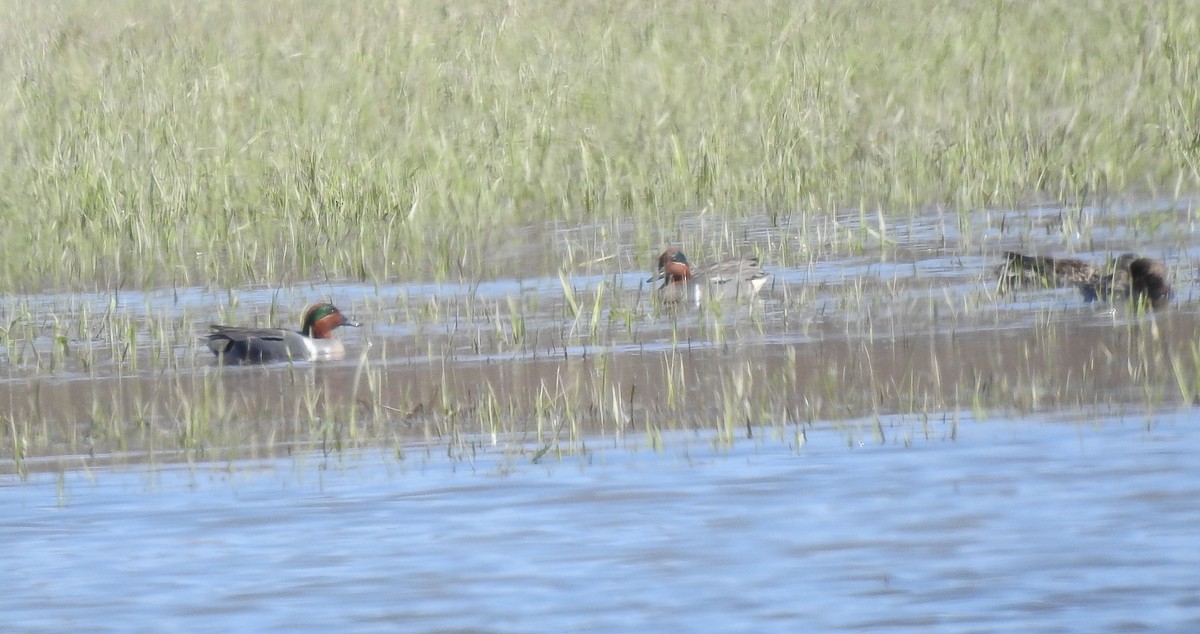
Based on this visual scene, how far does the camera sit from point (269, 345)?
31.8ft

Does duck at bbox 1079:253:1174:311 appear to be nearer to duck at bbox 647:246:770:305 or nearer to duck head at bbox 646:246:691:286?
duck at bbox 647:246:770:305

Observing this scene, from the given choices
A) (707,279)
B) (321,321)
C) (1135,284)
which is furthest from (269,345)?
(1135,284)

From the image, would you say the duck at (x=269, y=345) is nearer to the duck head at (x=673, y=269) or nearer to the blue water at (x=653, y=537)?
the duck head at (x=673, y=269)

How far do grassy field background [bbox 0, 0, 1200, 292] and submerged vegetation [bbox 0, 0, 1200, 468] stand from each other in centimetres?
4

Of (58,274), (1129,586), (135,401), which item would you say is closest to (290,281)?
(58,274)

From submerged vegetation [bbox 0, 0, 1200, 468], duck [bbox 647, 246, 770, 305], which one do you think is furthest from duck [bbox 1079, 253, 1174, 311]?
duck [bbox 647, 246, 770, 305]

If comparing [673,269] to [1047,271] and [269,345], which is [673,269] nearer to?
[1047,271]

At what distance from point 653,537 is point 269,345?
4.32 meters

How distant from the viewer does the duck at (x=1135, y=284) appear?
9.48 m

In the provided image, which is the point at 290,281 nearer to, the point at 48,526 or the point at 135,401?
the point at 135,401

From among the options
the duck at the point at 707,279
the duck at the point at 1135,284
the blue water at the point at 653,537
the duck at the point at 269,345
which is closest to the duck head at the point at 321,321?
the duck at the point at 269,345

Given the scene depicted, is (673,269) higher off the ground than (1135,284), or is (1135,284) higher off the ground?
(673,269)

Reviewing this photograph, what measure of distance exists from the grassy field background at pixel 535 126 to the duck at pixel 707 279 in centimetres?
92

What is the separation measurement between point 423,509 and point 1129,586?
2018 mm
